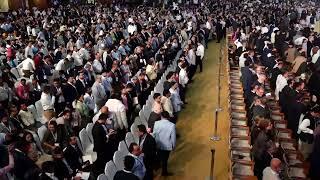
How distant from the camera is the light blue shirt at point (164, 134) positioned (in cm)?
696

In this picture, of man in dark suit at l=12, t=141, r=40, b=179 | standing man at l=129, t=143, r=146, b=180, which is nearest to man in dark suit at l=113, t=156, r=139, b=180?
standing man at l=129, t=143, r=146, b=180

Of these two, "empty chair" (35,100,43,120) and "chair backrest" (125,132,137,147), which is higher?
"empty chair" (35,100,43,120)

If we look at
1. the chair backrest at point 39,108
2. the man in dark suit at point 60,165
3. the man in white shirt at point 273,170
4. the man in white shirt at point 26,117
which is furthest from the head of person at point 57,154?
the man in white shirt at point 273,170

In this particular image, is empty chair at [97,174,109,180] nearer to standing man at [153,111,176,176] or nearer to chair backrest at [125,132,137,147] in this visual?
chair backrest at [125,132,137,147]

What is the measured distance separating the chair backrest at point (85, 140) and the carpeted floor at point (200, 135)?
58.9 inches

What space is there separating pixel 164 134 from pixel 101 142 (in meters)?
1.15

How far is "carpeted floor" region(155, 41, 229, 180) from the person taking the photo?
7902 mm

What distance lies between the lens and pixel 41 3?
27.3 meters

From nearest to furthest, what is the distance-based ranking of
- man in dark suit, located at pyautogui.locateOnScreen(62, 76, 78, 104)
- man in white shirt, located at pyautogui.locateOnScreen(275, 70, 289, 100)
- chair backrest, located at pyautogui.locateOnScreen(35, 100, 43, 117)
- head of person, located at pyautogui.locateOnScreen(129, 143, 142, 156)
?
head of person, located at pyautogui.locateOnScreen(129, 143, 142, 156)
chair backrest, located at pyautogui.locateOnScreen(35, 100, 43, 117)
man in dark suit, located at pyautogui.locateOnScreen(62, 76, 78, 104)
man in white shirt, located at pyautogui.locateOnScreen(275, 70, 289, 100)

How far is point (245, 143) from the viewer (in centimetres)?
808

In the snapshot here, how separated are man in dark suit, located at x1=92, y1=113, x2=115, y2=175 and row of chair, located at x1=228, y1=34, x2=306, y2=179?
231 centimetres

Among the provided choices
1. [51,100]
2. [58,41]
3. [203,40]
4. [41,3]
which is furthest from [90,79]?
[41,3]

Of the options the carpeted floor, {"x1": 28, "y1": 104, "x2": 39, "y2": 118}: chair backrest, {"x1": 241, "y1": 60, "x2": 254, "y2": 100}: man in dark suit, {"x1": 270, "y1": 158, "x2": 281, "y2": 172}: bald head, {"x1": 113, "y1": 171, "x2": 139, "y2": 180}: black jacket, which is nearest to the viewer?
{"x1": 113, "y1": 171, "x2": 139, "y2": 180}: black jacket

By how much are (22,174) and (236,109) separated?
5.82m
